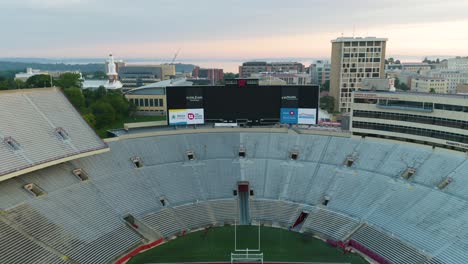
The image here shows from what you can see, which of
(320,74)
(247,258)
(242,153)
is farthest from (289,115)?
(320,74)

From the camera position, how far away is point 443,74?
147750 millimetres

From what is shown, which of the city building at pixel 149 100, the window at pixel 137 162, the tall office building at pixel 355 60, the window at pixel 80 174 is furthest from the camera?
the city building at pixel 149 100

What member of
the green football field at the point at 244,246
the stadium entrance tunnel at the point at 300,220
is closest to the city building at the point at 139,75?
the stadium entrance tunnel at the point at 300,220

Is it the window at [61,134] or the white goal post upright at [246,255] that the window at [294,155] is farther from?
the window at [61,134]

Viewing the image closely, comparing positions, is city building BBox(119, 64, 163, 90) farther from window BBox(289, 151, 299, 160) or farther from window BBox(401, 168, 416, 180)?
window BBox(401, 168, 416, 180)

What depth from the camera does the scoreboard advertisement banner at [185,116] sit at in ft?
131

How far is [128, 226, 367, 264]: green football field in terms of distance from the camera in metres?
27.0

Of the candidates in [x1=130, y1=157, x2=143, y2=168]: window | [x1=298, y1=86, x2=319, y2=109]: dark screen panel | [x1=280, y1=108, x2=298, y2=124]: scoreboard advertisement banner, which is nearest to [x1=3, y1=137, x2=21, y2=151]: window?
[x1=130, y1=157, x2=143, y2=168]: window

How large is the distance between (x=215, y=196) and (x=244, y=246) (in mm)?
7191

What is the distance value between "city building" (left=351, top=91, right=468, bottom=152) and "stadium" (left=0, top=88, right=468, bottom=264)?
2681mm

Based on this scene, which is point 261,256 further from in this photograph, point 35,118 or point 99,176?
point 35,118

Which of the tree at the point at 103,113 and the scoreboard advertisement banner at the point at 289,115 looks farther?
the tree at the point at 103,113

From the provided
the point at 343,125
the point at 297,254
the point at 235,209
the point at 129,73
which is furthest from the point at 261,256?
the point at 129,73

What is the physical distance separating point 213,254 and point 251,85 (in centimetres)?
1925
